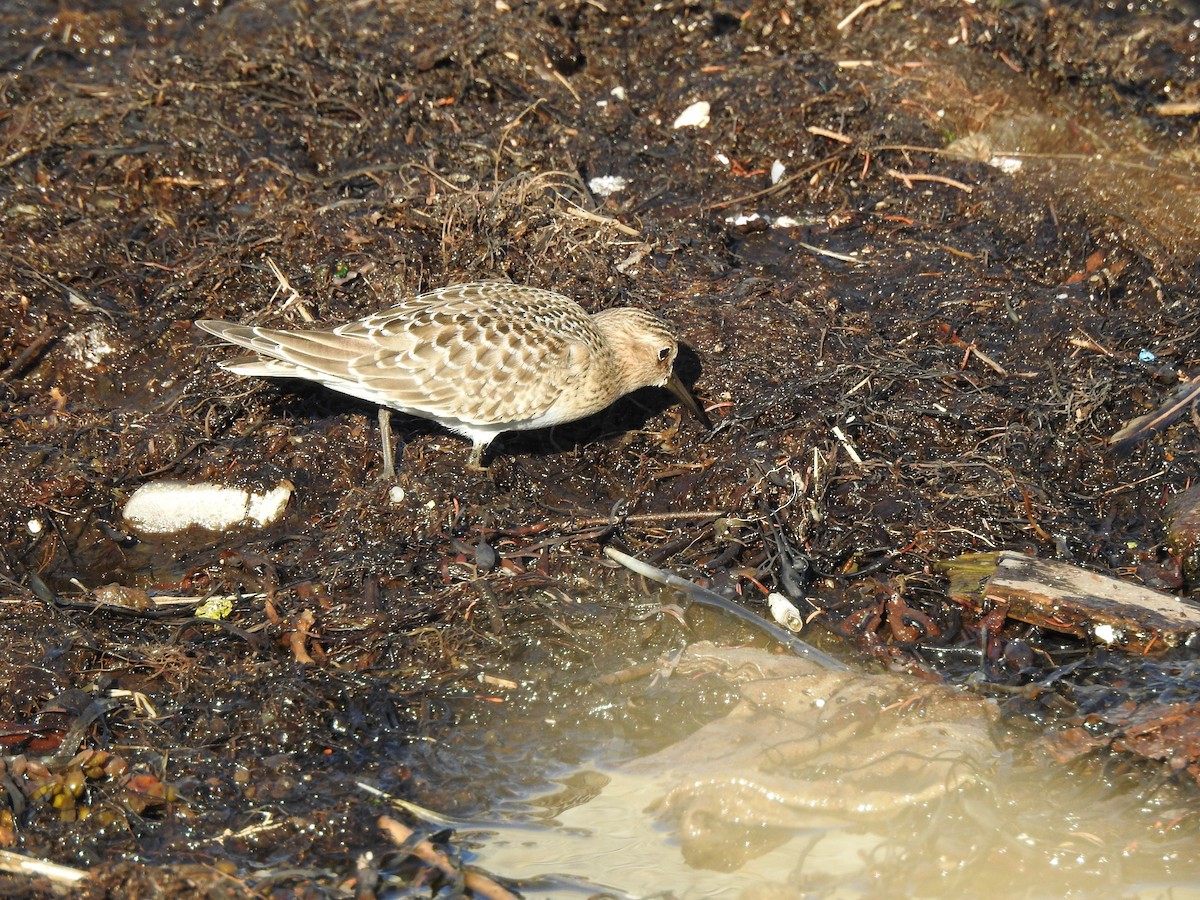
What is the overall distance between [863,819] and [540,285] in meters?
3.97

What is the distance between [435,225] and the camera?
751cm

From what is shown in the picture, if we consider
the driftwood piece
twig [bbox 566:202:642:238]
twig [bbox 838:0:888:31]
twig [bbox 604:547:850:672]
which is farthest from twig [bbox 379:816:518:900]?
twig [bbox 838:0:888:31]

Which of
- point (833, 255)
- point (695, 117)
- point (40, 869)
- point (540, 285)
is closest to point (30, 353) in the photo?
point (540, 285)

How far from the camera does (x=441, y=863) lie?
15.1ft

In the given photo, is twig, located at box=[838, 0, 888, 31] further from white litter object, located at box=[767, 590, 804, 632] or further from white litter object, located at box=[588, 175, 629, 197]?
white litter object, located at box=[767, 590, 804, 632]

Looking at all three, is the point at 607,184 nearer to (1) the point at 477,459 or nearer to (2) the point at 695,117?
(2) the point at 695,117

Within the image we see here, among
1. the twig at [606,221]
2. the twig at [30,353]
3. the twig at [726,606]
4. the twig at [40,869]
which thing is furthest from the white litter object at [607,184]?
the twig at [40,869]

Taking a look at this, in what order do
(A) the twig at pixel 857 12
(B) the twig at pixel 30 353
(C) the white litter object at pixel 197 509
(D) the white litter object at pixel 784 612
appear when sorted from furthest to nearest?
(A) the twig at pixel 857 12, (B) the twig at pixel 30 353, (C) the white litter object at pixel 197 509, (D) the white litter object at pixel 784 612

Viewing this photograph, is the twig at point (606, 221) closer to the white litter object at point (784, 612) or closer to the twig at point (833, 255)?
the twig at point (833, 255)

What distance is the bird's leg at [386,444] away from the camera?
6352mm

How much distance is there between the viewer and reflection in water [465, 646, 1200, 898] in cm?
461

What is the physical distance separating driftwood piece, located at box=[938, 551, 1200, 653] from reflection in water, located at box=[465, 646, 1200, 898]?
646 millimetres

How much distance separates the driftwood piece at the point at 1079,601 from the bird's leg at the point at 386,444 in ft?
10.1

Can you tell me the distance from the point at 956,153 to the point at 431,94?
3961 mm
